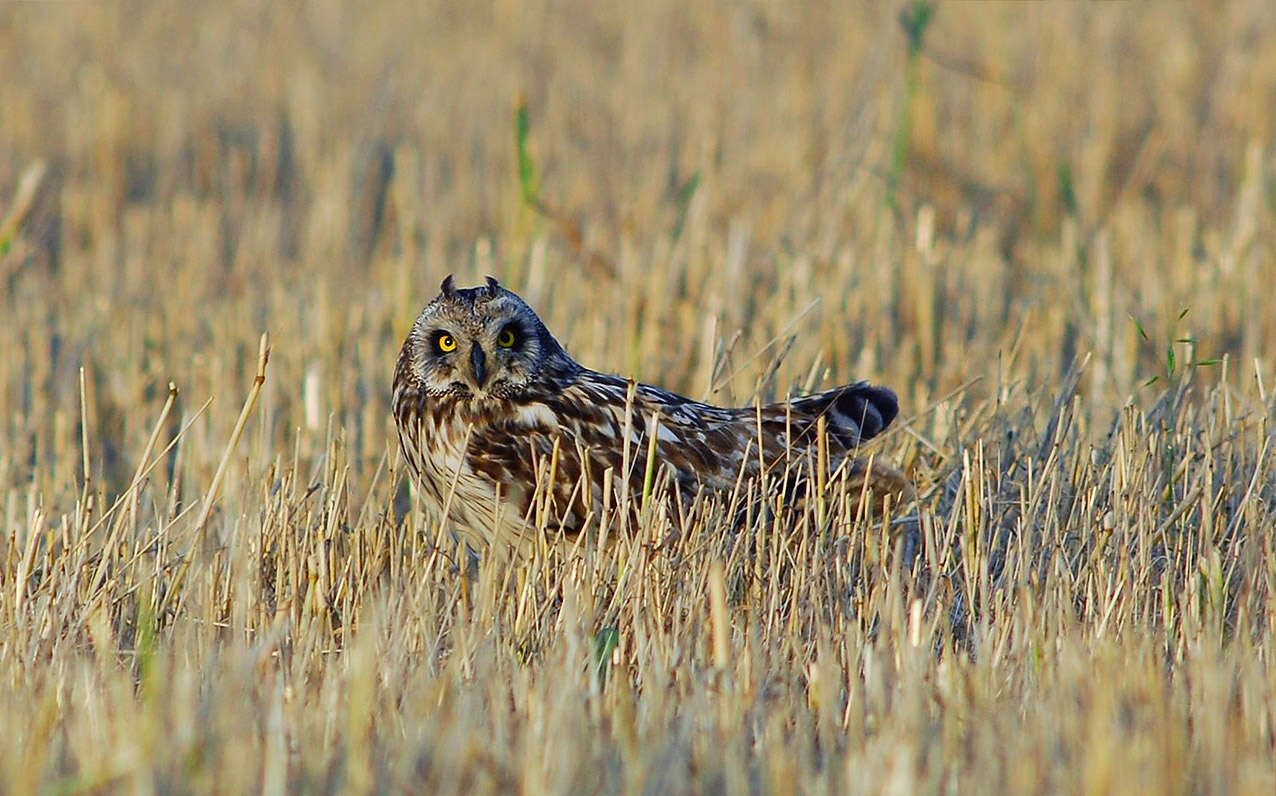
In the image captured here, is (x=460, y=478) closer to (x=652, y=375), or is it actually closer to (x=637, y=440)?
(x=637, y=440)

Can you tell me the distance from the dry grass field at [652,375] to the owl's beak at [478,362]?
13.5 inches

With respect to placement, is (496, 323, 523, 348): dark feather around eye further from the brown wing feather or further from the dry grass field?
the dry grass field

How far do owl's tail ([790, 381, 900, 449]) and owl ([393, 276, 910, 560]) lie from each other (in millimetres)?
90

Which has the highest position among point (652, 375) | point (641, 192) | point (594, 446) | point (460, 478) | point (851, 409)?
point (641, 192)

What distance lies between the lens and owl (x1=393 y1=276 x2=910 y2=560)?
3.94 m

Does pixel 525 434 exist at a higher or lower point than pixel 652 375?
lower

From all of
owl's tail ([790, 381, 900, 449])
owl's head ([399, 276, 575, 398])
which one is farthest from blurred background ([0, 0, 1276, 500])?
owl's head ([399, 276, 575, 398])

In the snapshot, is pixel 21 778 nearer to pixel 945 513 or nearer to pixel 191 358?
pixel 945 513

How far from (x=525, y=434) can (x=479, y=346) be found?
0.80 feet

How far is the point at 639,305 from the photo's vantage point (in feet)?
20.2

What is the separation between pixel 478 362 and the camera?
3.93 m

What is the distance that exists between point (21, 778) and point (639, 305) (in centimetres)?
408

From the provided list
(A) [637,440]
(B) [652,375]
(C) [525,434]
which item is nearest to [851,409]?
(A) [637,440]

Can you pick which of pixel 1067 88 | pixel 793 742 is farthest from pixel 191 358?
pixel 1067 88
